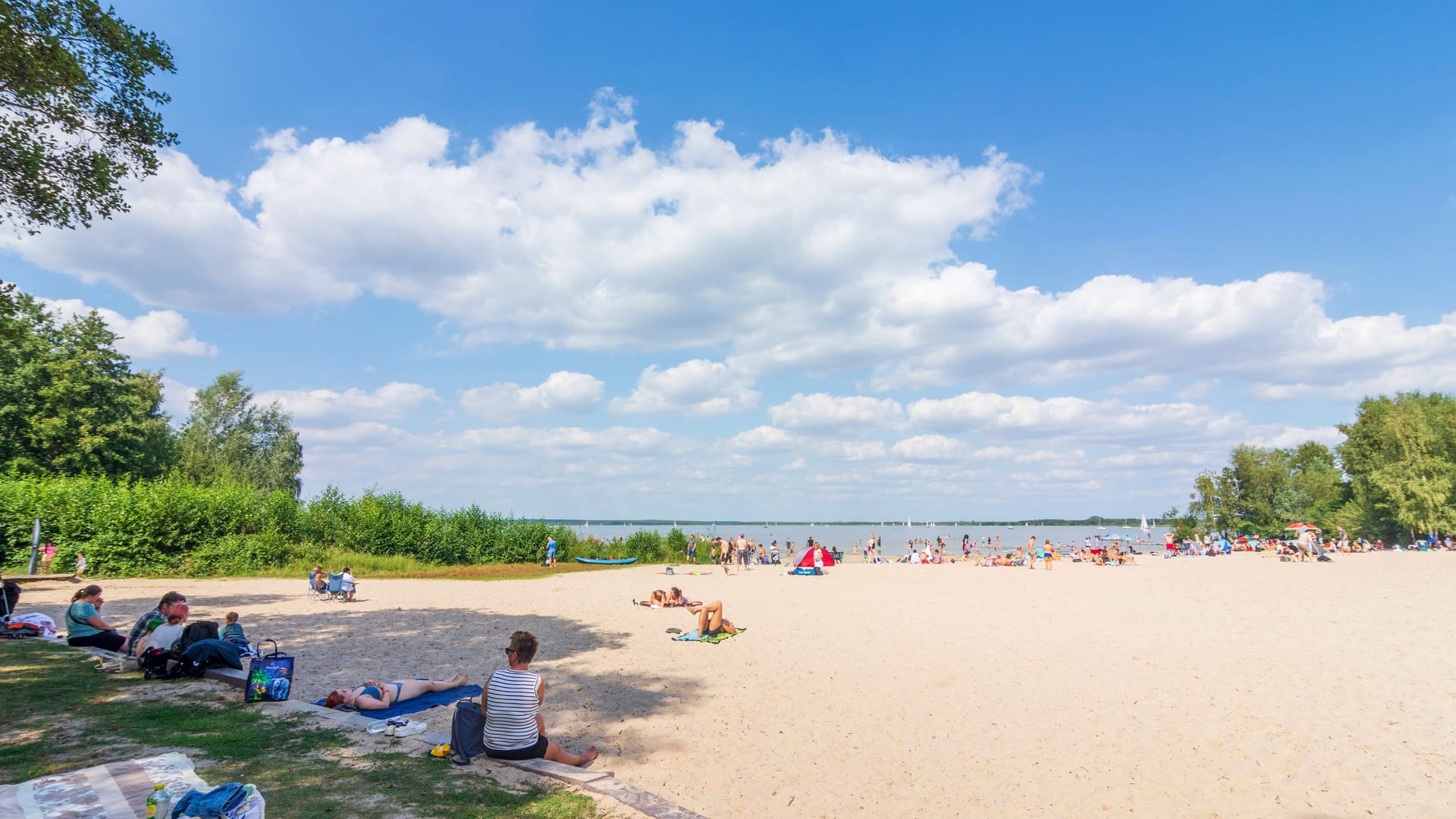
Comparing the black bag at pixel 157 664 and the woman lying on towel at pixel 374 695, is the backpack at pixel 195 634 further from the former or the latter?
the woman lying on towel at pixel 374 695

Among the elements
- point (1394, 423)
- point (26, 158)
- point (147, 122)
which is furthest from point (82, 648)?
point (1394, 423)

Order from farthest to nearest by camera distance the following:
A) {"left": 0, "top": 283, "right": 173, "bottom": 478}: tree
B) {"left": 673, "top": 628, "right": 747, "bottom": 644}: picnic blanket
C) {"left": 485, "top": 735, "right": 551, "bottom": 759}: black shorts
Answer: {"left": 0, "top": 283, "right": 173, "bottom": 478}: tree, {"left": 673, "top": 628, "right": 747, "bottom": 644}: picnic blanket, {"left": 485, "top": 735, "right": 551, "bottom": 759}: black shorts

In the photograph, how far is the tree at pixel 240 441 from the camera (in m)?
45.2

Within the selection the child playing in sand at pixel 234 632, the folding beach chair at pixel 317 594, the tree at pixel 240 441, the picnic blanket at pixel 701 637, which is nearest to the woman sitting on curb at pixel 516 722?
the child playing in sand at pixel 234 632

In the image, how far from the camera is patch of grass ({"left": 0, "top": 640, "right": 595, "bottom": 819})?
4.99m

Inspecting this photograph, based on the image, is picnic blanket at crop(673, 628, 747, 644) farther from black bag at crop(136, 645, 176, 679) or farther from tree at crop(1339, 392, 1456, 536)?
tree at crop(1339, 392, 1456, 536)

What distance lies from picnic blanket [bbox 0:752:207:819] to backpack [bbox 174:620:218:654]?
4702mm

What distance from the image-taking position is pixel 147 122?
11.1 m

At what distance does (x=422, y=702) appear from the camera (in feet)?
27.9

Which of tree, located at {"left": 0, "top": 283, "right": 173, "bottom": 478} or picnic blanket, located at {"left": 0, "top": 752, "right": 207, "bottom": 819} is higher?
tree, located at {"left": 0, "top": 283, "right": 173, "bottom": 478}

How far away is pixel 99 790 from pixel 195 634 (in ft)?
18.8

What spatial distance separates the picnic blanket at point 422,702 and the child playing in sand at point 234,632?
2.37 meters

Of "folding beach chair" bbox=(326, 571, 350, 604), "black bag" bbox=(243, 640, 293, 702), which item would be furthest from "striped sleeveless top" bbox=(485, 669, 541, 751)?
"folding beach chair" bbox=(326, 571, 350, 604)

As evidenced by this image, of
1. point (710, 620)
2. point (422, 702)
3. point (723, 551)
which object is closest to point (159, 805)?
point (422, 702)
